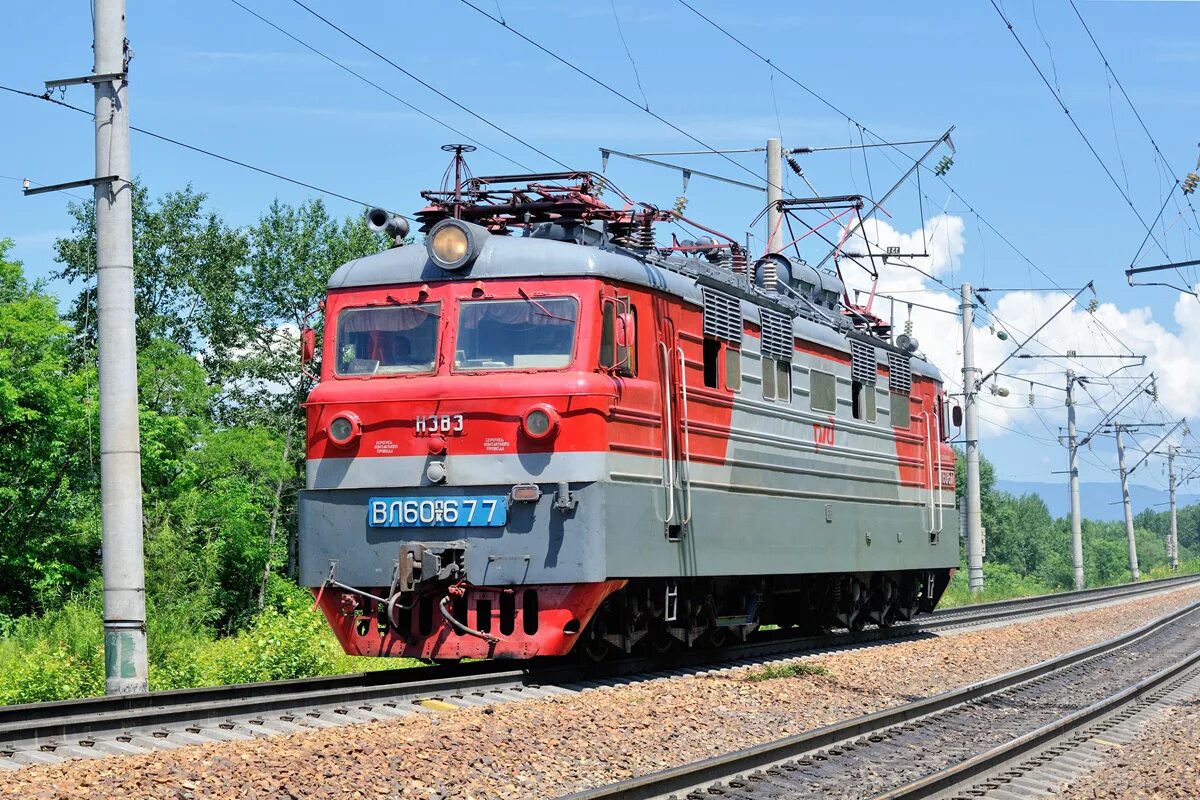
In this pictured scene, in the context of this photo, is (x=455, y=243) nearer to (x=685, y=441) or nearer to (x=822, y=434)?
(x=685, y=441)

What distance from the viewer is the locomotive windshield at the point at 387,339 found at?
47.3 ft

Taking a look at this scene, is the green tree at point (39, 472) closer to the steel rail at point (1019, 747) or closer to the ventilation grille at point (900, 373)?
the ventilation grille at point (900, 373)

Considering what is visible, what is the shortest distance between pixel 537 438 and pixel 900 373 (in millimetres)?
10012

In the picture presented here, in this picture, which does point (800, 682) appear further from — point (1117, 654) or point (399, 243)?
point (1117, 654)

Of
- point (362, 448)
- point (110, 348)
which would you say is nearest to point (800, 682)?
point (362, 448)

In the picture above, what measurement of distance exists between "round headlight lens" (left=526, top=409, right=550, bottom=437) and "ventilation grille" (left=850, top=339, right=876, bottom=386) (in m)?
7.69

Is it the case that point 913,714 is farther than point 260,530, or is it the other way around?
point 260,530

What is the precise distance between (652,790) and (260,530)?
43.3m

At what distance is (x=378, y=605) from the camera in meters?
13.9

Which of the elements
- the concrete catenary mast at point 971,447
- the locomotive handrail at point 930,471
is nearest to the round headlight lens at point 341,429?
the locomotive handrail at point 930,471

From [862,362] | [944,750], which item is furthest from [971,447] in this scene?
[944,750]

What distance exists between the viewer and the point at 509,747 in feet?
33.0

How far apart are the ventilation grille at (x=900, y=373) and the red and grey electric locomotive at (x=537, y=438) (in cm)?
490

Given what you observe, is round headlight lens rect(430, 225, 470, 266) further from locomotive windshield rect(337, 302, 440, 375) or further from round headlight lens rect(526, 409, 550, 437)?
round headlight lens rect(526, 409, 550, 437)
